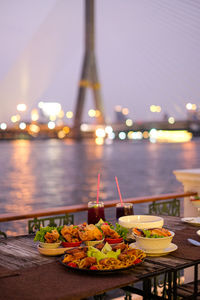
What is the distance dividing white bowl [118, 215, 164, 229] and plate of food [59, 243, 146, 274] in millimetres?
336

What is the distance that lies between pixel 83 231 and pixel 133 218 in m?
0.36

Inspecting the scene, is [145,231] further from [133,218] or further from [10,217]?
[10,217]

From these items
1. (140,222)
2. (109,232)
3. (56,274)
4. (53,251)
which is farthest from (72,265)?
(140,222)

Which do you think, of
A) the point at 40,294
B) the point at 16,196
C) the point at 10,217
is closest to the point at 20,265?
the point at 40,294

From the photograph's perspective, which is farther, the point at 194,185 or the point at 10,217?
the point at 194,185

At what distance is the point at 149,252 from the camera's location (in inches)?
74.7

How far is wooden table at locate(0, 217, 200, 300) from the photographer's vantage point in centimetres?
150

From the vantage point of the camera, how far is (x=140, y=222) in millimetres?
2268

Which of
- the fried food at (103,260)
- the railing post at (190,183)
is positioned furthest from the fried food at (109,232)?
the railing post at (190,183)

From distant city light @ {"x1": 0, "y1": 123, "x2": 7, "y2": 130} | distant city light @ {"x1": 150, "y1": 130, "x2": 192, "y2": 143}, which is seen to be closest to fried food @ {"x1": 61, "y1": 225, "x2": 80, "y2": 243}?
distant city light @ {"x1": 150, "y1": 130, "x2": 192, "y2": 143}

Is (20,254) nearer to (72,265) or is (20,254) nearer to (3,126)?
(72,265)

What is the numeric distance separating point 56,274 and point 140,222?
688mm

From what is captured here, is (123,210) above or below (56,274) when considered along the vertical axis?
above

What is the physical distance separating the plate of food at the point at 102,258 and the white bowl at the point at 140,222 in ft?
1.10
